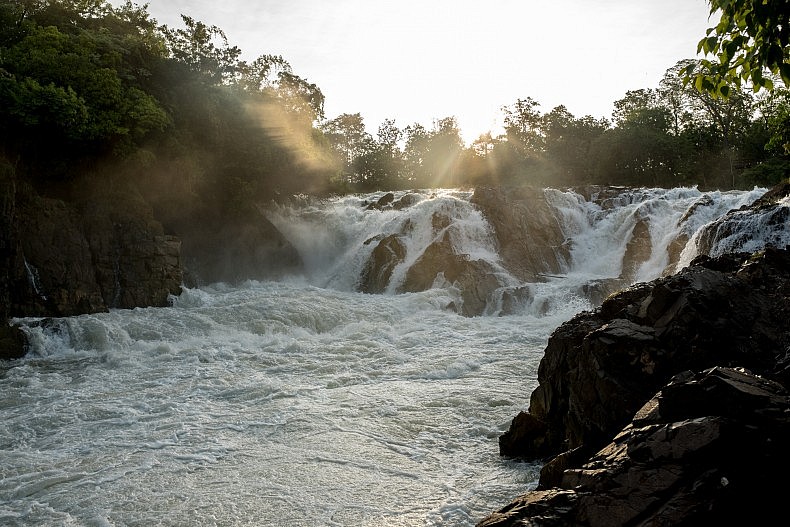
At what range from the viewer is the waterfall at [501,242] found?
18203 mm

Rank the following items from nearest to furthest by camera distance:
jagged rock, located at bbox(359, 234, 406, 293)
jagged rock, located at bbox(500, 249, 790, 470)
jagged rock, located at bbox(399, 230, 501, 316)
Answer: jagged rock, located at bbox(500, 249, 790, 470) → jagged rock, located at bbox(399, 230, 501, 316) → jagged rock, located at bbox(359, 234, 406, 293)

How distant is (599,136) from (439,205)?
95.8ft

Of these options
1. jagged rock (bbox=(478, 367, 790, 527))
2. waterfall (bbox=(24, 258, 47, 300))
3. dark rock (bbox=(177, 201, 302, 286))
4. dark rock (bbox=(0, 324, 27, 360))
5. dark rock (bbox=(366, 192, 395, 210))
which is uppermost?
dark rock (bbox=(366, 192, 395, 210))

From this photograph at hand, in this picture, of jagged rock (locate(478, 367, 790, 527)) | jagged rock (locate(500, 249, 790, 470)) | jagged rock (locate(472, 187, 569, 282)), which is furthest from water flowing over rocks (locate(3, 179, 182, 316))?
jagged rock (locate(478, 367, 790, 527))

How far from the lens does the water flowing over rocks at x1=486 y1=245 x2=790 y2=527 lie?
3.27 meters

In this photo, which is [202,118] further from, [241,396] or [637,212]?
[637,212]

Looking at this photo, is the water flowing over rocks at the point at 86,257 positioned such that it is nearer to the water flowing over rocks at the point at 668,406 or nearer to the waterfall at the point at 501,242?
the waterfall at the point at 501,242

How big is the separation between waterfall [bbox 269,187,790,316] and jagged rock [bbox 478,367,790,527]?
12.4 metres

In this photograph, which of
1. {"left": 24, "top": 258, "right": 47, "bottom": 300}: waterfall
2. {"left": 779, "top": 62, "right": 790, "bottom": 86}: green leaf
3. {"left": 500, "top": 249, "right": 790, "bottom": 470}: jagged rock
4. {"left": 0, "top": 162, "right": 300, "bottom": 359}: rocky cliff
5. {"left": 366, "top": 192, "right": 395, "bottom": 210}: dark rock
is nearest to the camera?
{"left": 779, "top": 62, "right": 790, "bottom": 86}: green leaf

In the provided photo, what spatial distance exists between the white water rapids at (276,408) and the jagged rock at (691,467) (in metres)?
1.75

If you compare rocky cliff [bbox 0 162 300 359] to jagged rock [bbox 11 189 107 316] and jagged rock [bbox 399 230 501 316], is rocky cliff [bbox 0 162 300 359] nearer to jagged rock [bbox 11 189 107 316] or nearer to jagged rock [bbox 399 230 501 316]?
jagged rock [bbox 11 189 107 316]

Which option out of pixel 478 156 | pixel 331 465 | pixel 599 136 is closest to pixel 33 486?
pixel 331 465

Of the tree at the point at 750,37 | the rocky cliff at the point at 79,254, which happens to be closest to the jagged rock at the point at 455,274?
the rocky cliff at the point at 79,254

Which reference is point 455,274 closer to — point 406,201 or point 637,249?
point 637,249
